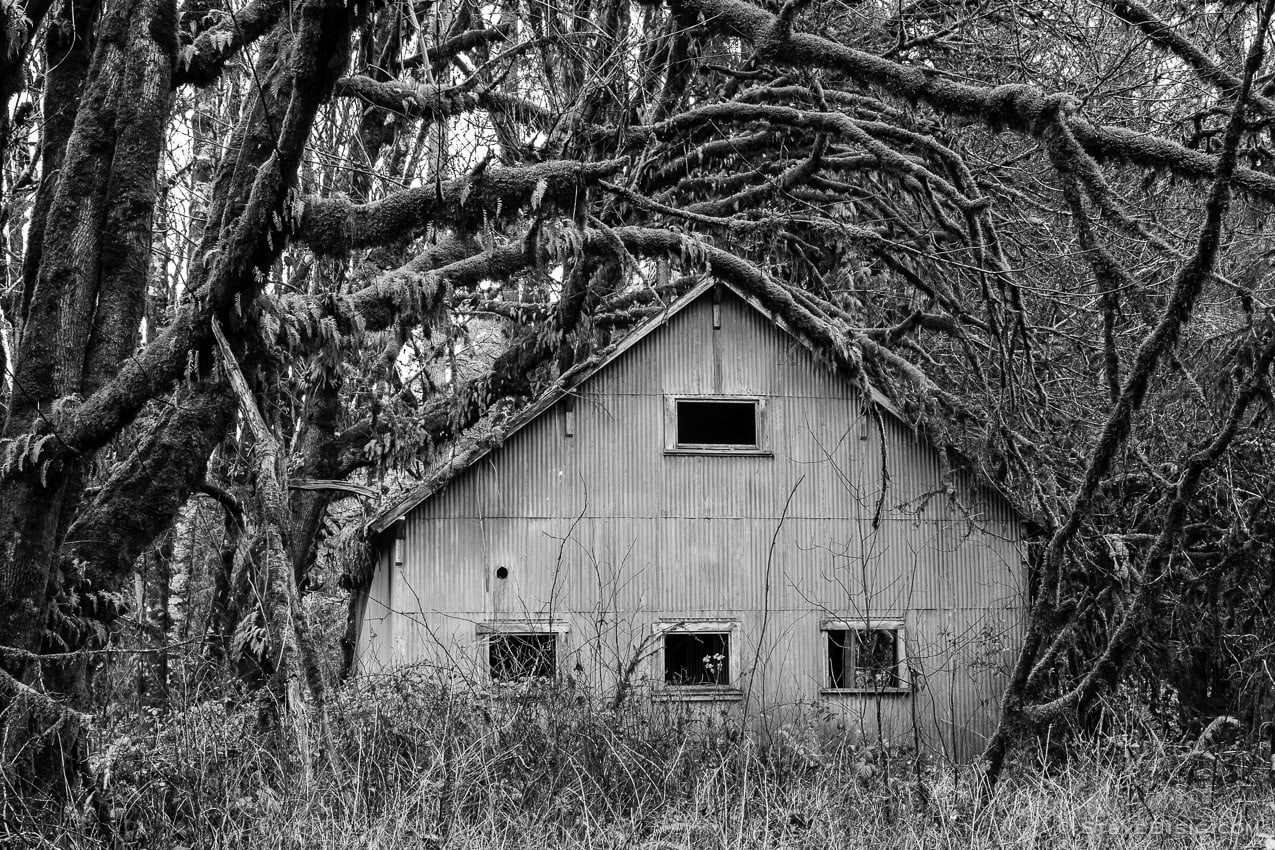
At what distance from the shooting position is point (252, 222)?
21.2 ft

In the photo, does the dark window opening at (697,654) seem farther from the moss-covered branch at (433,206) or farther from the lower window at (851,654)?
the moss-covered branch at (433,206)

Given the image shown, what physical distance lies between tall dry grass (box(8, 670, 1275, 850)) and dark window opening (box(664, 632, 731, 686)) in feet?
20.7

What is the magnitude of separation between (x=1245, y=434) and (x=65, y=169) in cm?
977

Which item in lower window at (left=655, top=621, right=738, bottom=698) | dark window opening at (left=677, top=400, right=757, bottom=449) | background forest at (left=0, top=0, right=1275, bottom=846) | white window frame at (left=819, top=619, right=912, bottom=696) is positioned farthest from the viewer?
dark window opening at (left=677, top=400, right=757, bottom=449)

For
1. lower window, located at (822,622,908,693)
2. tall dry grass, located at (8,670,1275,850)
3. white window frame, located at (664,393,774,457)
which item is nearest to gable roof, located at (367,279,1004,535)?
white window frame, located at (664,393,774,457)

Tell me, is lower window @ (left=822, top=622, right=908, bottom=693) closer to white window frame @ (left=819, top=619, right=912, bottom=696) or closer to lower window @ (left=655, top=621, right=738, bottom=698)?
white window frame @ (left=819, top=619, right=912, bottom=696)

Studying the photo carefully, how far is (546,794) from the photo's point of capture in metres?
6.55

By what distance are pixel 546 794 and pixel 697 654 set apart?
909cm

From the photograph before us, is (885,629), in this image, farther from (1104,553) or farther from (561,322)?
(561,322)

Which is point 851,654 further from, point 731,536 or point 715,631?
point 731,536

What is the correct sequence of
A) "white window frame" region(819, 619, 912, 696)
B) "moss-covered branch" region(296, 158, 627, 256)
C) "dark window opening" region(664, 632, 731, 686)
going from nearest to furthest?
"moss-covered branch" region(296, 158, 627, 256) → "white window frame" region(819, 619, 912, 696) → "dark window opening" region(664, 632, 731, 686)

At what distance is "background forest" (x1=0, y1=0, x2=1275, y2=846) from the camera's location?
6.03 metres

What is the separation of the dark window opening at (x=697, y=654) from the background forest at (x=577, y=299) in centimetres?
395

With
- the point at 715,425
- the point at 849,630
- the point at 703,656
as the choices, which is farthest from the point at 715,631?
the point at 715,425
